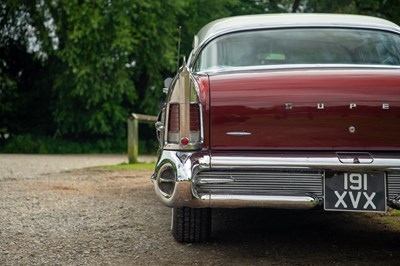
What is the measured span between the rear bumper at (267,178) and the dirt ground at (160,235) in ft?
1.45

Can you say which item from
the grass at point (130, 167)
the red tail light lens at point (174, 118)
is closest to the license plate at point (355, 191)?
the red tail light lens at point (174, 118)

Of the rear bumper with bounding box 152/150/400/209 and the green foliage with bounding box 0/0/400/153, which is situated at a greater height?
the green foliage with bounding box 0/0/400/153

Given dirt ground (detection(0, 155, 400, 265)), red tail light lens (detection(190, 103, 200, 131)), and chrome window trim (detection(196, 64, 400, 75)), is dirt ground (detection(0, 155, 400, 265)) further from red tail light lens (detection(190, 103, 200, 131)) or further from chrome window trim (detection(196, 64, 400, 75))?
chrome window trim (detection(196, 64, 400, 75))

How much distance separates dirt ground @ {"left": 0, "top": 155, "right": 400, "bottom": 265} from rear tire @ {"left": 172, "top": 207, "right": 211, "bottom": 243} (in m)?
0.06

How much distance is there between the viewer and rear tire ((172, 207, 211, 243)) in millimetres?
3914

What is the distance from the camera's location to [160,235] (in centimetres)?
441

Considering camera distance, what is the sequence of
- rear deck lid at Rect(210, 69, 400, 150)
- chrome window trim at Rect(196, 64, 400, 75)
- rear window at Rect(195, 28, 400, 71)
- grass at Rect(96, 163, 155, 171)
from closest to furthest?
rear deck lid at Rect(210, 69, 400, 150) < chrome window trim at Rect(196, 64, 400, 75) < rear window at Rect(195, 28, 400, 71) < grass at Rect(96, 163, 155, 171)

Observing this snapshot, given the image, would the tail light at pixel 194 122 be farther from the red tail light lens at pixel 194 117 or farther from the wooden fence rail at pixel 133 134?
the wooden fence rail at pixel 133 134

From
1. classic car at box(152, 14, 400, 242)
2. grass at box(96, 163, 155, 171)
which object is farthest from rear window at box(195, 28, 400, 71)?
grass at box(96, 163, 155, 171)

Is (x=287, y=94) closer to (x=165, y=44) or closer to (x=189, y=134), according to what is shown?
(x=189, y=134)

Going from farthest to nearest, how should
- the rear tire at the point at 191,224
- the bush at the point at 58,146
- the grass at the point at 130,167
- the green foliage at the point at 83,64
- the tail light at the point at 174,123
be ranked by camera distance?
the bush at the point at 58,146 → the green foliage at the point at 83,64 → the grass at the point at 130,167 → the rear tire at the point at 191,224 → the tail light at the point at 174,123

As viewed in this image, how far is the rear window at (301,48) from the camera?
4.23 m

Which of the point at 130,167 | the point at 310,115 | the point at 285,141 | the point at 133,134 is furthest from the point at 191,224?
the point at 133,134

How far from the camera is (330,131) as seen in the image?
3.51 metres
